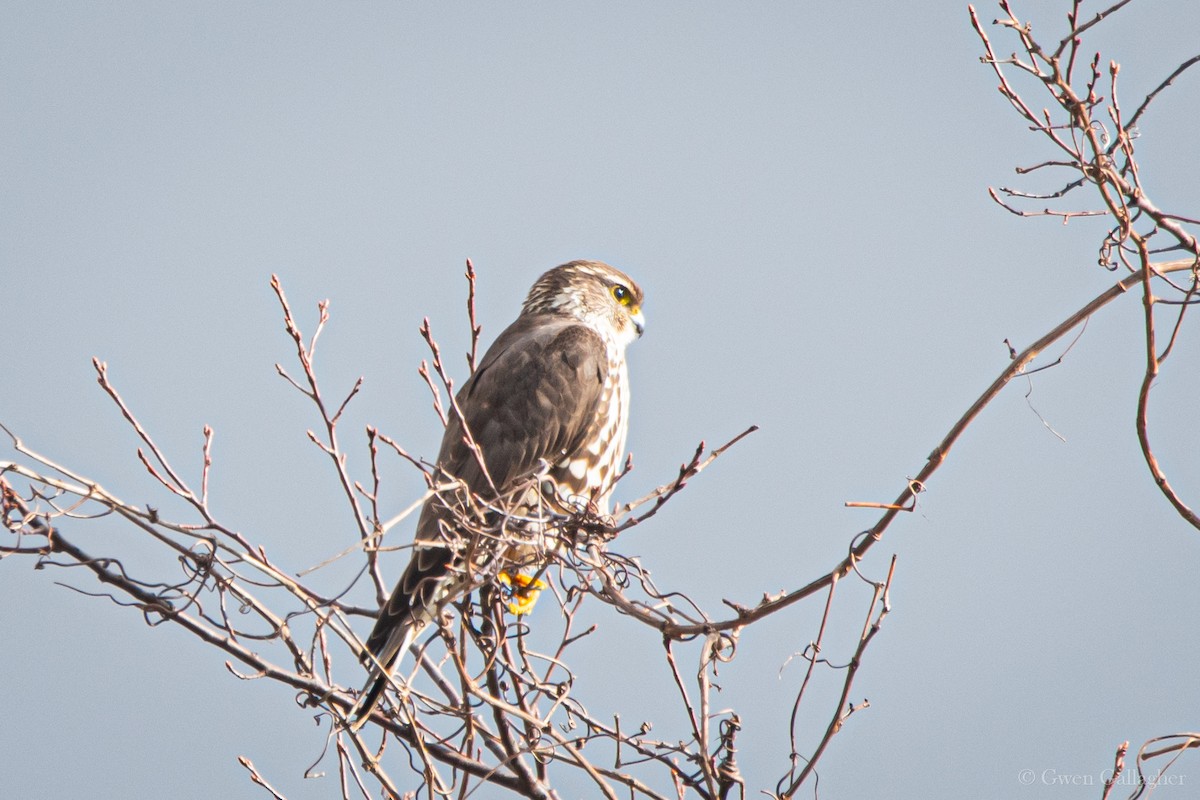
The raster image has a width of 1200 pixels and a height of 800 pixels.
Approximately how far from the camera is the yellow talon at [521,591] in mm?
3521

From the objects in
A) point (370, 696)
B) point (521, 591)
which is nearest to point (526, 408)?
point (521, 591)

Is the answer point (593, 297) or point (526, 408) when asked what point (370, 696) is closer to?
point (526, 408)

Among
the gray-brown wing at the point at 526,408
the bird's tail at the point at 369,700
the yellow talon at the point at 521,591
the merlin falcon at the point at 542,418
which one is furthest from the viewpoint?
the gray-brown wing at the point at 526,408

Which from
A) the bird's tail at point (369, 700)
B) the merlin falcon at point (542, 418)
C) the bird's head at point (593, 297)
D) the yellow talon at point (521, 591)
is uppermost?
the bird's head at point (593, 297)

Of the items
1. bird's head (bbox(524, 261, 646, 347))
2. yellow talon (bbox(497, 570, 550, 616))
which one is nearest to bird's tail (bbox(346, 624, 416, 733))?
yellow talon (bbox(497, 570, 550, 616))

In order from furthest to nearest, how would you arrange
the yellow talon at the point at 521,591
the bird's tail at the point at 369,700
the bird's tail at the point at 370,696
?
the yellow talon at the point at 521,591, the bird's tail at the point at 369,700, the bird's tail at the point at 370,696

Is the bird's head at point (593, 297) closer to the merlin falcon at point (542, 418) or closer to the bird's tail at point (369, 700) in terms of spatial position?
the merlin falcon at point (542, 418)

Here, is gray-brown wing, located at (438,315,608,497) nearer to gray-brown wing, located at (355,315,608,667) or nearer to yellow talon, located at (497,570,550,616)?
gray-brown wing, located at (355,315,608,667)

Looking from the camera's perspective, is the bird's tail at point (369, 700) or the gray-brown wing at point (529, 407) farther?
the gray-brown wing at point (529, 407)

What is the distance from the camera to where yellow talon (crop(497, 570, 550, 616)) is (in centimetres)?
352

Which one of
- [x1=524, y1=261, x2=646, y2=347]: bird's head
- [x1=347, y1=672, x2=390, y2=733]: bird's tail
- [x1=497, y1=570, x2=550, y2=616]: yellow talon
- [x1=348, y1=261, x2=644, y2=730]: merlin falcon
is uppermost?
[x1=524, y1=261, x2=646, y2=347]: bird's head

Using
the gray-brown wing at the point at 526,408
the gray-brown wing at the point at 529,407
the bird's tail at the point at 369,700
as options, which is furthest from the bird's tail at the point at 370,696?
the gray-brown wing at the point at 529,407

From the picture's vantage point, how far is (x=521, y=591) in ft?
12.4

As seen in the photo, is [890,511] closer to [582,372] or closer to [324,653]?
[324,653]
